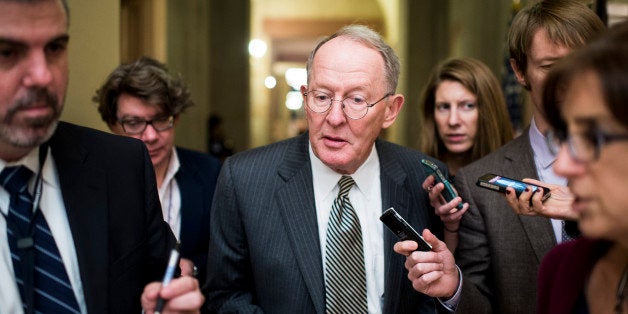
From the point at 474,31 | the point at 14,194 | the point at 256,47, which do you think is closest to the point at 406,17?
the point at 474,31

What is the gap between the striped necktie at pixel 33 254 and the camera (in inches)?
57.2

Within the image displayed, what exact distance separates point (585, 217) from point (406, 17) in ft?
31.5

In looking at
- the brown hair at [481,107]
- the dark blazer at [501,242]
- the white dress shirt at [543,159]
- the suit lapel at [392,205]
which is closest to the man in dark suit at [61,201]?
the suit lapel at [392,205]

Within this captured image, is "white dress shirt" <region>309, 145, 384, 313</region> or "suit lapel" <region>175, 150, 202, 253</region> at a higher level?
"white dress shirt" <region>309, 145, 384, 313</region>

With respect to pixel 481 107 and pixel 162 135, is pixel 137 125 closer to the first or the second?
pixel 162 135

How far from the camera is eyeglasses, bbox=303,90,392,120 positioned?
214 cm

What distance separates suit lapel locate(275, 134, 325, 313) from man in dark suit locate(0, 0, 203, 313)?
494 millimetres

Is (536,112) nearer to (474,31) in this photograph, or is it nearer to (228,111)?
(474,31)

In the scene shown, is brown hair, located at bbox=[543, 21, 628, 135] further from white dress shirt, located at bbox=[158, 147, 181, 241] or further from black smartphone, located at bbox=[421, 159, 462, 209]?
white dress shirt, located at bbox=[158, 147, 181, 241]

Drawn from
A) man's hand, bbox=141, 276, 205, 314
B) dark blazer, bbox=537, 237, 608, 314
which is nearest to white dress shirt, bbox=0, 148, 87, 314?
man's hand, bbox=141, 276, 205, 314

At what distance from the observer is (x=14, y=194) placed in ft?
4.91

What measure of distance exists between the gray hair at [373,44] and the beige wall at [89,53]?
1.19 meters

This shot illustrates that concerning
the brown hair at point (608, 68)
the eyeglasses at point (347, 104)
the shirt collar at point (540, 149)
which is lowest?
the shirt collar at point (540, 149)

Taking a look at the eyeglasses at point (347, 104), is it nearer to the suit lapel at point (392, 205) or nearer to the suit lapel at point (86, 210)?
the suit lapel at point (392, 205)
